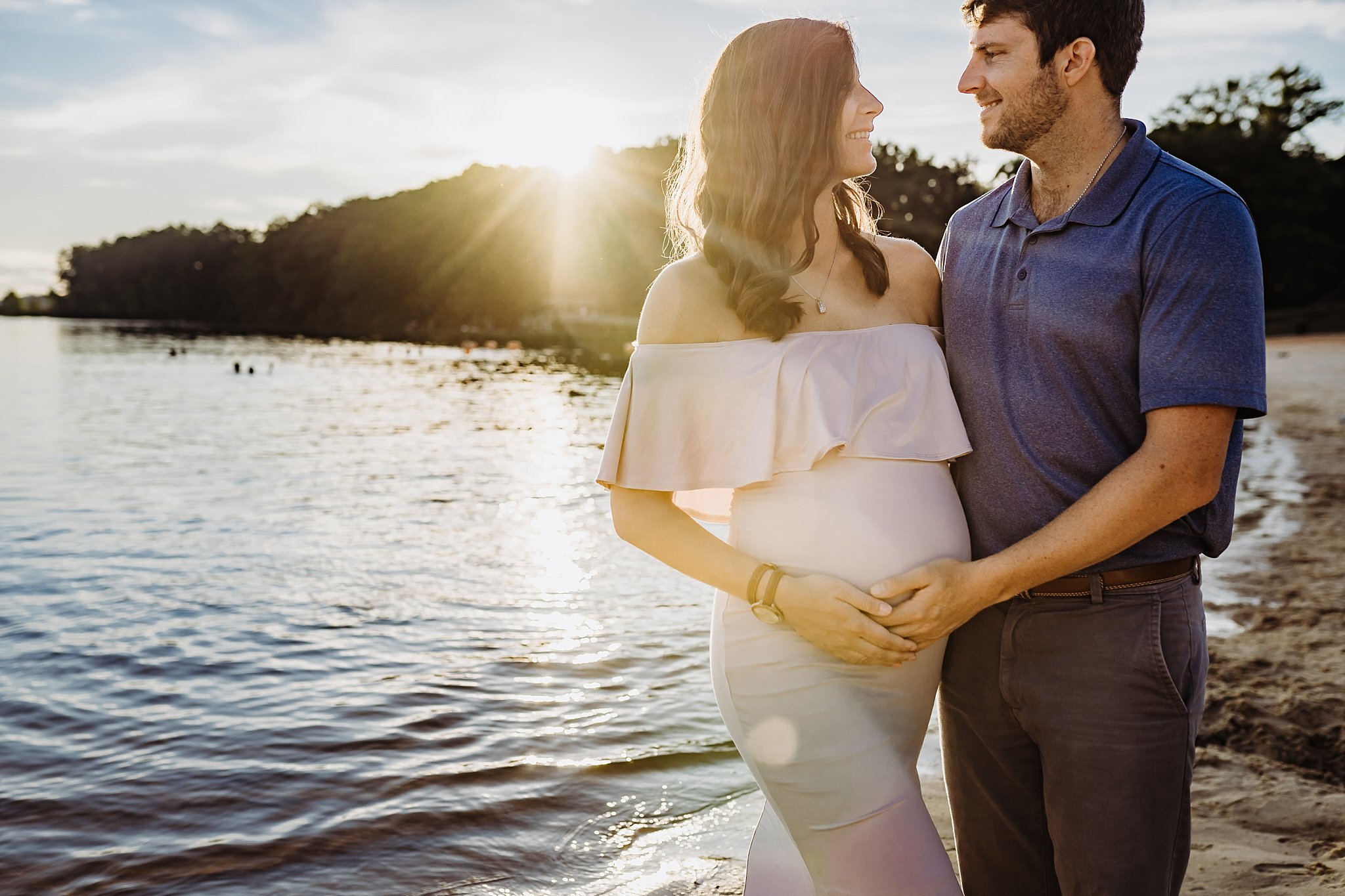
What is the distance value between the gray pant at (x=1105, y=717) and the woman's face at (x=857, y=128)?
1.19 meters

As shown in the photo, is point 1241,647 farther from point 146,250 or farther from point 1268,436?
point 146,250

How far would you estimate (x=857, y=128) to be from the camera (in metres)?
2.66

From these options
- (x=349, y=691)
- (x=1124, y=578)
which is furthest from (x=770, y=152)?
(x=349, y=691)

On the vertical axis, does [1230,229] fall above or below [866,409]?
above

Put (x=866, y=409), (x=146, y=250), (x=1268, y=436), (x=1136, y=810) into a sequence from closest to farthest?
1. (x=1136, y=810)
2. (x=866, y=409)
3. (x=1268, y=436)
4. (x=146, y=250)

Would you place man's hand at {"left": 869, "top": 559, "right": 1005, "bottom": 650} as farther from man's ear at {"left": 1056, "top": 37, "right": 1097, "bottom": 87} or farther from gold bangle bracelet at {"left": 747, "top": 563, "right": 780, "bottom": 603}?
man's ear at {"left": 1056, "top": 37, "right": 1097, "bottom": 87}

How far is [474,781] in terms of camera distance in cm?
574

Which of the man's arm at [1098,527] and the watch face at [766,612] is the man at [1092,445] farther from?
the watch face at [766,612]

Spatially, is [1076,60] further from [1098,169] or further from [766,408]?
[766,408]

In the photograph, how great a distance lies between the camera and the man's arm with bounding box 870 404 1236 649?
7.09 feet

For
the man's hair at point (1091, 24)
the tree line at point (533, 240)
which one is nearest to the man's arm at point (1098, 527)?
the man's hair at point (1091, 24)

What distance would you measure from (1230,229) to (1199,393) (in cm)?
36

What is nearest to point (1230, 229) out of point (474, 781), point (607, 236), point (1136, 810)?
point (1136, 810)

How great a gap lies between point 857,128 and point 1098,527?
46.7 inches
